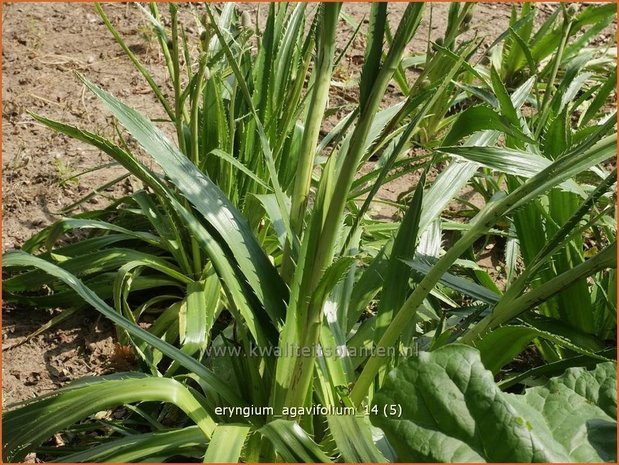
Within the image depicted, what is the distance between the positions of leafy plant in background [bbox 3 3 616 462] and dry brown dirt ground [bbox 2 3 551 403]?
114 millimetres

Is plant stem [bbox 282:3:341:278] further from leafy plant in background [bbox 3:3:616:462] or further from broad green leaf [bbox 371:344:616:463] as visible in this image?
broad green leaf [bbox 371:344:616:463]

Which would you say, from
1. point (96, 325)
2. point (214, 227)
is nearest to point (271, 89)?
point (214, 227)

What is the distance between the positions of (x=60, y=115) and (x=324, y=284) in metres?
1.66

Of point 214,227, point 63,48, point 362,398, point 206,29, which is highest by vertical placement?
point 63,48

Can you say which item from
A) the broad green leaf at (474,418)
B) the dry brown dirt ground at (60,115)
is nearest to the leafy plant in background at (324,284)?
the broad green leaf at (474,418)

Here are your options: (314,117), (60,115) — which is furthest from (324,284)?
(60,115)

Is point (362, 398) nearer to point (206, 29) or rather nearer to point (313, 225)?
point (313, 225)

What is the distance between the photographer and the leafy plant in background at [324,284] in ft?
3.74

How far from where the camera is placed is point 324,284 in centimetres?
125

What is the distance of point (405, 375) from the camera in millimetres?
1155

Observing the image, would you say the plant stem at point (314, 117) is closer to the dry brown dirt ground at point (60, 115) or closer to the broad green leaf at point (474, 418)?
the broad green leaf at point (474, 418)

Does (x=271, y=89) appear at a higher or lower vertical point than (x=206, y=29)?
higher

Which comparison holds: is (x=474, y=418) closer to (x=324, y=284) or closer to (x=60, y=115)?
(x=324, y=284)

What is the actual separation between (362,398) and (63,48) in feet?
6.59
